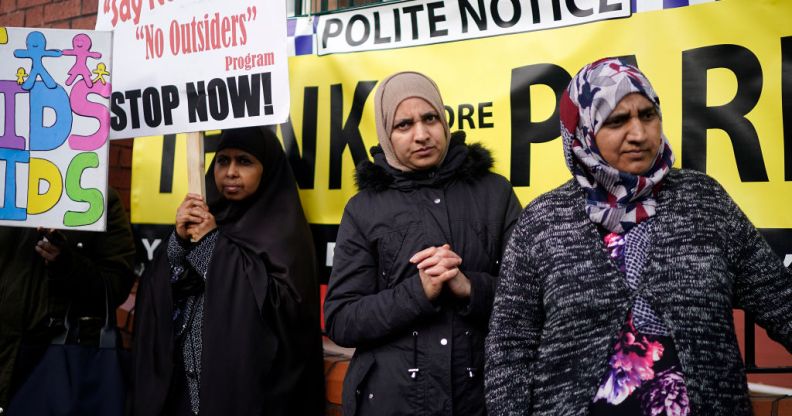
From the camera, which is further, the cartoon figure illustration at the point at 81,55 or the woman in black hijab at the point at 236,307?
the cartoon figure illustration at the point at 81,55

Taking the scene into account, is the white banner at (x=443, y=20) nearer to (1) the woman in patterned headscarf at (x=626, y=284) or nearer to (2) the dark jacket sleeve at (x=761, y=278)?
(1) the woman in patterned headscarf at (x=626, y=284)

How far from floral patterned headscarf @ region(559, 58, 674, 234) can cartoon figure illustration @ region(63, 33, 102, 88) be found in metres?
1.81

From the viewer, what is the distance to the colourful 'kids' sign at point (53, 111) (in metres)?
2.67

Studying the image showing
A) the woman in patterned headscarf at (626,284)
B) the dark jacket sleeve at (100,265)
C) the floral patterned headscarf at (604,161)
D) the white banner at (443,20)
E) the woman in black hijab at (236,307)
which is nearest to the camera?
the woman in patterned headscarf at (626,284)

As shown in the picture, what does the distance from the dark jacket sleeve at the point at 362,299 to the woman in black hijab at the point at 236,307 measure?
414 mm

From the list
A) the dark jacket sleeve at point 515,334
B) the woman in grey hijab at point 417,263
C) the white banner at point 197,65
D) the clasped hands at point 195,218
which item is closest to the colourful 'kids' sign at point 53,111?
the white banner at point 197,65

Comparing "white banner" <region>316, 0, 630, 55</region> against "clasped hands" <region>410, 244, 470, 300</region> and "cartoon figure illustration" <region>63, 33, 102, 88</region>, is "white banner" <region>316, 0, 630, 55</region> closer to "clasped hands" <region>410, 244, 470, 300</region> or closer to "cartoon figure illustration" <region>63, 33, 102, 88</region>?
"cartoon figure illustration" <region>63, 33, 102, 88</region>

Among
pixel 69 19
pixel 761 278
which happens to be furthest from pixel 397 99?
pixel 69 19

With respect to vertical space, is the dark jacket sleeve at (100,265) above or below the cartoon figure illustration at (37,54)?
below

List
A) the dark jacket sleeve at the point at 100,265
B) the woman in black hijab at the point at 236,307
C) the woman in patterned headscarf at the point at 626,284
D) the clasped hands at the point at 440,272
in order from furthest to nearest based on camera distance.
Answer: the dark jacket sleeve at the point at 100,265 → the woman in black hijab at the point at 236,307 → the clasped hands at the point at 440,272 → the woman in patterned headscarf at the point at 626,284

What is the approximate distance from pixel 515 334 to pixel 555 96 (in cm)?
114

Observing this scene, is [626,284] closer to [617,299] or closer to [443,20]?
[617,299]

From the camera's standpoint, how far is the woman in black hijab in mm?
2531

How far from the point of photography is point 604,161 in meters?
1.78
